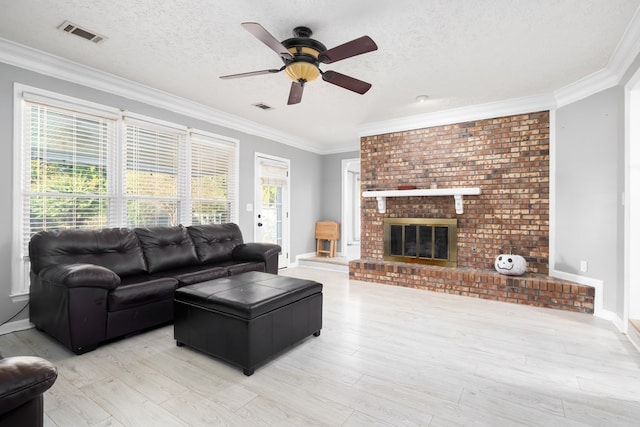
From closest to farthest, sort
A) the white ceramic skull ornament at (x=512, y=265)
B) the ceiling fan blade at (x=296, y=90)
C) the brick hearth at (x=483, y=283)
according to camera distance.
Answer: the ceiling fan blade at (x=296, y=90) → the brick hearth at (x=483, y=283) → the white ceramic skull ornament at (x=512, y=265)

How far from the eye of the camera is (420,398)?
76.3 inches

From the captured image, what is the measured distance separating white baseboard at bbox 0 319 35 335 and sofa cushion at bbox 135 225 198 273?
112 centimetres

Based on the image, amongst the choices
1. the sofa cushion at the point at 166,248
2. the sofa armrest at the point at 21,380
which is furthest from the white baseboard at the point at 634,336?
the sofa cushion at the point at 166,248

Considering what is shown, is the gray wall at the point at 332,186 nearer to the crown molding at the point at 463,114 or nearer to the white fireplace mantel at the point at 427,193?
the crown molding at the point at 463,114

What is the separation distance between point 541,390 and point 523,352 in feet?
1.96

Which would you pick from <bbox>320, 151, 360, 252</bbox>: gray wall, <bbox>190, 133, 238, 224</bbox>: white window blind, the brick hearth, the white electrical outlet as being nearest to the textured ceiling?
<bbox>190, 133, 238, 224</bbox>: white window blind

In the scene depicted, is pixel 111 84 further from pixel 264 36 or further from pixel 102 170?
pixel 264 36

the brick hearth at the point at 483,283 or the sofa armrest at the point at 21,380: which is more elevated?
the sofa armrest at the point at 21,380

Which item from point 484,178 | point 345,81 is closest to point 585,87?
point 484,178

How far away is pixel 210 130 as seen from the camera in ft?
15.8

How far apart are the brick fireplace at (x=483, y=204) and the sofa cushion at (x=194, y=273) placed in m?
2.43

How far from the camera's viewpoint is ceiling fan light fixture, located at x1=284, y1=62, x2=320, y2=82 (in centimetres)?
253

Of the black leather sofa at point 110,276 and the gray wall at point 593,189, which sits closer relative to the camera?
the black leather sofa at point 110,276

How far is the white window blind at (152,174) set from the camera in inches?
152
